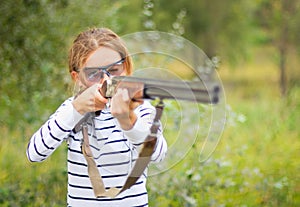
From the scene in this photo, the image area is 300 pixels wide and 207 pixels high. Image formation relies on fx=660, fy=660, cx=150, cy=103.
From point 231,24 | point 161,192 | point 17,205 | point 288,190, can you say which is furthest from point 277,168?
point 231,24

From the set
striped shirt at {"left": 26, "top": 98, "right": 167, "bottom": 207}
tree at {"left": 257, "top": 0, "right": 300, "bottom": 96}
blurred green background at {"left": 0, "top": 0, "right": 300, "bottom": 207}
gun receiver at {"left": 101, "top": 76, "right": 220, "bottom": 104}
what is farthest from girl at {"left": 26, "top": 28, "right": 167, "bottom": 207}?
tree at {"left": 257, "top": 0, "right": 300, "bottom": 96}

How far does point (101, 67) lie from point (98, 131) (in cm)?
28

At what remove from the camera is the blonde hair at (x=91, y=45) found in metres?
2.52

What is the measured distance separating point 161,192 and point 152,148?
2.45 m

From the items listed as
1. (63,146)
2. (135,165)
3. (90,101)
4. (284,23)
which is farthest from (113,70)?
(284,23)

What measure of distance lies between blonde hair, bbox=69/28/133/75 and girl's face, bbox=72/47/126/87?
0.02 metres

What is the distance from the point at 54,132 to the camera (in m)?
2.57

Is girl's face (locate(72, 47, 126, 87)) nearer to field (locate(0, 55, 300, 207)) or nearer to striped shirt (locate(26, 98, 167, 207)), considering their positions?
striped shirt (locate(26, 98, 167, 207))

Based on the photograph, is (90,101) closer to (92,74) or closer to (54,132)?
(92,74)

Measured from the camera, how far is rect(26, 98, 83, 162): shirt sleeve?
2.52 meters

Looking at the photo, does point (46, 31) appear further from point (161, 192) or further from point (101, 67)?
point (101, 67)

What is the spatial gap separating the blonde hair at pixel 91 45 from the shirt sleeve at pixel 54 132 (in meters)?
0.18

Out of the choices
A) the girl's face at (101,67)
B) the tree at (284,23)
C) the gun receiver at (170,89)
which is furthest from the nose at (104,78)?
the tree at (284,23)

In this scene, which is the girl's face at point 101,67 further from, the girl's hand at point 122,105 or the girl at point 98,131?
the girl's hand at point 122,105
